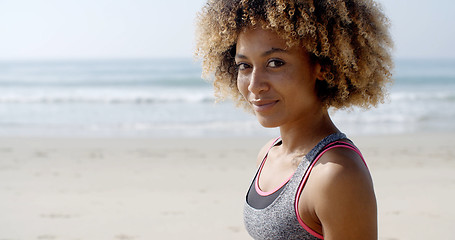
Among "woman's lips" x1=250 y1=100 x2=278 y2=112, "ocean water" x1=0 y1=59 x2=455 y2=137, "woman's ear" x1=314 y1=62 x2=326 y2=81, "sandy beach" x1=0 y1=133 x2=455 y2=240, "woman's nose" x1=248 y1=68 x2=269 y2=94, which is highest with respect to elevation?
"woman's ear" x1=314 y1=62 x2=326 y2=81

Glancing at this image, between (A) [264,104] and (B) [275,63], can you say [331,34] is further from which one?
(A) [264,104]

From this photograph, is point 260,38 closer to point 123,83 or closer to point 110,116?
point 110,116

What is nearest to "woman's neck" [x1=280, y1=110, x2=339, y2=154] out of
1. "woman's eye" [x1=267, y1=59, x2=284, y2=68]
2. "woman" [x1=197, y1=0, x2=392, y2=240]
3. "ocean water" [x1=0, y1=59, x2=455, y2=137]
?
"woman" [x1=197, y1=0, x2=392, y2=240]

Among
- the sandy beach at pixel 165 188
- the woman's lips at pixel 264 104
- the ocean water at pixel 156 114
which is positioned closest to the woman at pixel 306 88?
the woman's lips at pixel 264 104

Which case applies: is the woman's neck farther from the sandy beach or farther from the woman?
the sandy beach

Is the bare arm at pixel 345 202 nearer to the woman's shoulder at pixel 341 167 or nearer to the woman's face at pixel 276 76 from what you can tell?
the woman's shoulder at pixel 341 167

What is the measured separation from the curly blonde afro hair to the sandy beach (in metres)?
3.29

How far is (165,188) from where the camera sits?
685 cm

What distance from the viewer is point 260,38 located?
1.80 metres

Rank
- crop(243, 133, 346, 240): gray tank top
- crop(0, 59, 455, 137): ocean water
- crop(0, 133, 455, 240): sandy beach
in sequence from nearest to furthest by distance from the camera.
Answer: crop(243, 133, 346, 240): gray tank top
crop(0, 133, 455, 240): sandy beach
crop(0, 59, 455, 137): ocean water

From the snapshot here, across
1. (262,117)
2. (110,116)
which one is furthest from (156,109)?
(262,117)

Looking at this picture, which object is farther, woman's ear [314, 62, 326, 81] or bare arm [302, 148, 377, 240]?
woman's ear [314, 62, 326, 81]

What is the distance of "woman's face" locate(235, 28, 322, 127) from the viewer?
178cm

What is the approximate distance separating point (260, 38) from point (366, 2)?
44 centimetres
